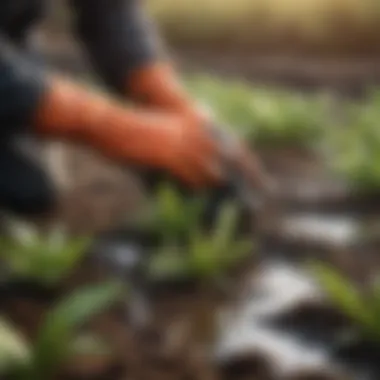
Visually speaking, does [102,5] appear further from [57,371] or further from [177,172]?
[57,371]

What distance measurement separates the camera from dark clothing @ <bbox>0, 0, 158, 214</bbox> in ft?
4.10

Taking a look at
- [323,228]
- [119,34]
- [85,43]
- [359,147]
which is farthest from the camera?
[359,147]

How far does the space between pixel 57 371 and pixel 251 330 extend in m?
0.20

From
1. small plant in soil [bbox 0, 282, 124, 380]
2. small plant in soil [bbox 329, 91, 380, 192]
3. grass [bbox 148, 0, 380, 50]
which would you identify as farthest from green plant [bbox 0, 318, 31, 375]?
grass [bbox 148, 0, 380, 50]

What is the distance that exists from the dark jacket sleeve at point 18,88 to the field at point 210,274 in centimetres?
14

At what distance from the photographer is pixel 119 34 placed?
132 centimetres

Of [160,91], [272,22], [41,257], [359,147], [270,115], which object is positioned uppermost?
[272,22]

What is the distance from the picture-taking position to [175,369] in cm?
81

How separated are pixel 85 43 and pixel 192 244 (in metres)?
0.50

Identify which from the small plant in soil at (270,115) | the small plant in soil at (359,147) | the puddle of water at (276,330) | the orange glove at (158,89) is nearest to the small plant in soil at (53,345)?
the puddle of water at (276,330)

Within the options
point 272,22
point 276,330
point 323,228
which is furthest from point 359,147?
point 272,22

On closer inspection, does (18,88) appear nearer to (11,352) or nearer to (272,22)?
(11,352)

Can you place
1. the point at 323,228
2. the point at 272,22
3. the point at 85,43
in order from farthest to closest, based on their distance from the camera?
the point at 272,22 → the point at 85,43 → the point at 323,228

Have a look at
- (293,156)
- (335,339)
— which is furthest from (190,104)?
(335,339)
